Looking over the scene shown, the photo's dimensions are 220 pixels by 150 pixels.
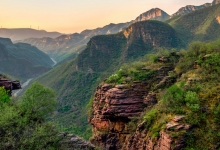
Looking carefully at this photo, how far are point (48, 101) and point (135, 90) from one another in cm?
1113

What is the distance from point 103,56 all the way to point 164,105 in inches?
4626

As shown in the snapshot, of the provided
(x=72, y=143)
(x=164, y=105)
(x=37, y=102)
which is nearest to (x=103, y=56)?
(x=37, y=102)

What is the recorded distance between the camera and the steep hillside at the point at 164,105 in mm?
20484

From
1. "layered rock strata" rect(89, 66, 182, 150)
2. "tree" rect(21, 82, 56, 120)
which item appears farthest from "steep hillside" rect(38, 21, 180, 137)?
"tree" rect(21, 82, 56, 120)

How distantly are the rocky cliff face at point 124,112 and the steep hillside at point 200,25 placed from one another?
330 ft

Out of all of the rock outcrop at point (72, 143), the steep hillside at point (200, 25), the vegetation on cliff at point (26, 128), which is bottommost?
the rock outcrop at point (72, 143)

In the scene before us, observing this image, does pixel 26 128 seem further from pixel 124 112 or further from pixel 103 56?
pixel 103 56

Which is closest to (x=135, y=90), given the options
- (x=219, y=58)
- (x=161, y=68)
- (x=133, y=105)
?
(x=133, y=105)

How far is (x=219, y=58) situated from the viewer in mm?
25875

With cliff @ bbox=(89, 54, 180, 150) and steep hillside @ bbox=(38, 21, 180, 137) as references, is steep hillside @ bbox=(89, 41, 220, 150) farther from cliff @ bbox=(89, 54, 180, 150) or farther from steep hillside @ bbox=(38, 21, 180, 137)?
steep hillside @ bbox=(38, 21, 180, 137)

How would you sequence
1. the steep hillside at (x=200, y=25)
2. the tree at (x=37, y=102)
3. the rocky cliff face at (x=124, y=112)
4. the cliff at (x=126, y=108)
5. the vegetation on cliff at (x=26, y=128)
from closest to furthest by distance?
the vegetation on cliff at (x=26, y=128)
the tree at (x=37, y=102)
the rocky cliff face at (x=124, y=112)
the cliff at (x=126, y=108)
the steep hillside at (x=200, y=25)

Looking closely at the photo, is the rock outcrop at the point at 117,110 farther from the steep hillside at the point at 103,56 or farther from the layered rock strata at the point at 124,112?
the steep hillside at the point at 103,56

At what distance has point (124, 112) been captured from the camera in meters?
29.0

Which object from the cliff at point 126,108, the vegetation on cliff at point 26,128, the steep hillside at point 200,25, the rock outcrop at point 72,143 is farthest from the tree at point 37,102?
the steep hillside at point 200,25
